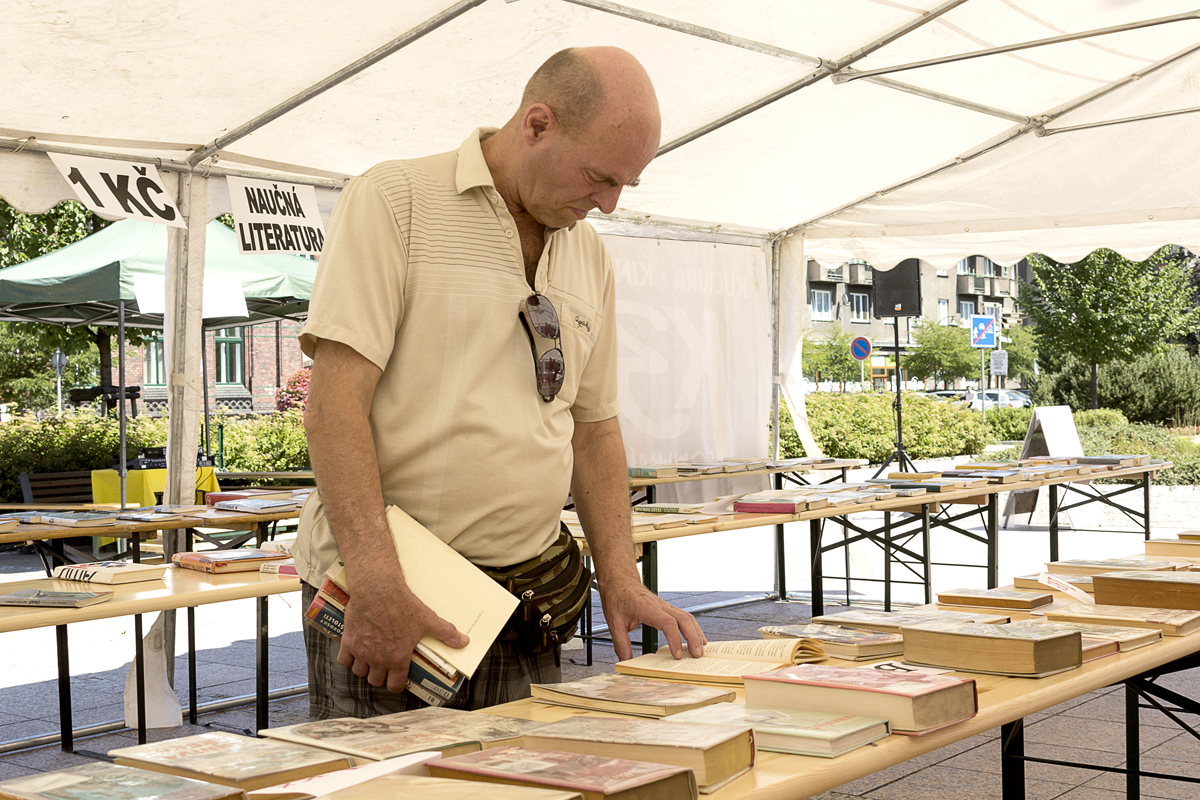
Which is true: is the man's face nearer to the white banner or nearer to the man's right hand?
the man's right hand

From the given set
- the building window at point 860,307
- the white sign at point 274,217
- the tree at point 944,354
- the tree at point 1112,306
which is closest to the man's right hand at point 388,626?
the white sign at point 274,217

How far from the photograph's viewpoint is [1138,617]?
2.04 metres

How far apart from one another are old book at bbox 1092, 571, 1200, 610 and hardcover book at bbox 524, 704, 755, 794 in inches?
53.3

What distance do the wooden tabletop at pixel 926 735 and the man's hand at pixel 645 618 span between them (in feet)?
0.55

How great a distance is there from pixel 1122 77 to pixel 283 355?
70.7ft

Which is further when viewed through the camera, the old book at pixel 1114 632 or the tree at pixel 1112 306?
the tree at pixel 1112 306

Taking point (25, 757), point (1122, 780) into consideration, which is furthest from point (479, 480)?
point (25, 757)

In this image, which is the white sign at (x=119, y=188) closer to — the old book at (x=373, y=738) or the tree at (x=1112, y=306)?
the old book at (x=373, y=738)

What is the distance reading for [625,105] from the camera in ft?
4.98

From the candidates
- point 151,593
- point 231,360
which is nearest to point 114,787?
point 151,593

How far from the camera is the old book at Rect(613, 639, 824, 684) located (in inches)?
62.4

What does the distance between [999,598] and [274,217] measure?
3.77 metres

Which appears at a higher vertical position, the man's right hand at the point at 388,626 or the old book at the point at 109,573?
the man's right hand at the point at 388,626

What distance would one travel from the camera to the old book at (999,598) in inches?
86.5
